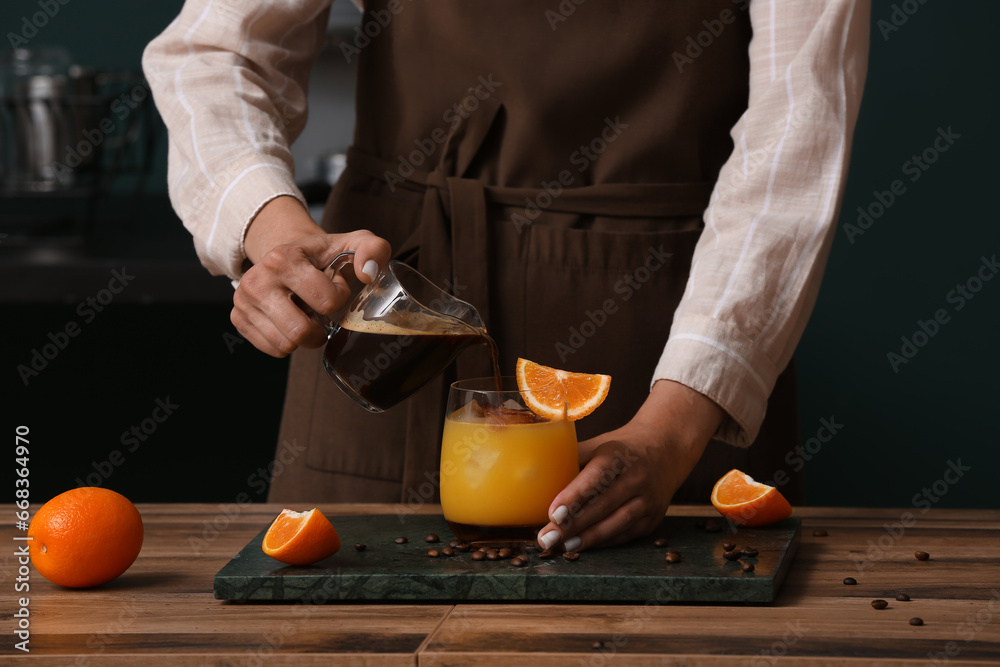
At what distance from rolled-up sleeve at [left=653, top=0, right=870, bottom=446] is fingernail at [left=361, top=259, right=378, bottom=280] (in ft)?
1.14

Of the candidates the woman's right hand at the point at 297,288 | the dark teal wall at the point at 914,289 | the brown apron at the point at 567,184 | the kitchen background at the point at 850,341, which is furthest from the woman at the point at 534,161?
the dark teal wall at the point at 914,289

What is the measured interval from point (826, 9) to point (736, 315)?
42 centimetres

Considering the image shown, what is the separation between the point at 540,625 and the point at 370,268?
0.39m

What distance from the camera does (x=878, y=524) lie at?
1.17 m

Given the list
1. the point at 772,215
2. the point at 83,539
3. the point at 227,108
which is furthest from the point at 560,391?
the point at 227,108

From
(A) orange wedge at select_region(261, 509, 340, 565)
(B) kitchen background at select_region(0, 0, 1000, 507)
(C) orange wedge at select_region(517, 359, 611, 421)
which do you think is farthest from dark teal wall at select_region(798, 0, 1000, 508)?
(A) orange wedge at select_region(261, 509, 340, 565)

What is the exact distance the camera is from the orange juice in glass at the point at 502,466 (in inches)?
39.3

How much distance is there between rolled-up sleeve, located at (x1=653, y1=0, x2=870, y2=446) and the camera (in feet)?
3.70

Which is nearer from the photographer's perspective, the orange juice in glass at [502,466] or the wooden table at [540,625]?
the wooden table at [540,625]

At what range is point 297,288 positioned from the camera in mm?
1022

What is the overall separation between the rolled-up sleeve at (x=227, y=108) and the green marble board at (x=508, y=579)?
497mm

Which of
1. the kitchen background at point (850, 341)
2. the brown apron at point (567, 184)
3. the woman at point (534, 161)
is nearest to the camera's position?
the woman at point (534, 161)

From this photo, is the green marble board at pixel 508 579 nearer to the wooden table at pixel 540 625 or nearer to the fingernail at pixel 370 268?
the wooden table at pixel 540 625

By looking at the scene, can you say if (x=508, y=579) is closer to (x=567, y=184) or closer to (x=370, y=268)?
(x=370, y=268)
